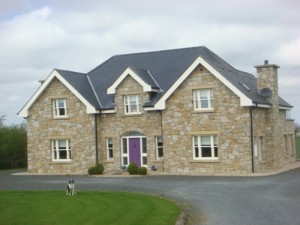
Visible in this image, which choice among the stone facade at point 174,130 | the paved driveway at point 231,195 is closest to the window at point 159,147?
the stone facade at point 174,130

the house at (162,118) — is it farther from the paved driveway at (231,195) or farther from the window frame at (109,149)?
the paved driveway at (231,195)

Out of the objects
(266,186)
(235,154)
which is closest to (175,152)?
(235,154)

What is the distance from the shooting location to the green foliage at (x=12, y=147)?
Result: 47156 millimetres

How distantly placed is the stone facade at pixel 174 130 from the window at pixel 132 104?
32cm

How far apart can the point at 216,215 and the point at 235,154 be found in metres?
16.1

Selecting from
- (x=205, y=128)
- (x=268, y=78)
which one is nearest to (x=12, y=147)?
(x=205, y=128)

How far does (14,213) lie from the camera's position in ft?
53.0

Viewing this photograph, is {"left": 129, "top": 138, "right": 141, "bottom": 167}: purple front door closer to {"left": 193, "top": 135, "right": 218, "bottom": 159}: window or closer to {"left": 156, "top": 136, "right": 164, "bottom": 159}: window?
{"left": 156, "top": 136, "right": 164, "bottom": 159}: window

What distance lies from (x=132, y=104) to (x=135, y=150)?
3.30 metres

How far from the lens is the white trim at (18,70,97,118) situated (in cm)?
3653

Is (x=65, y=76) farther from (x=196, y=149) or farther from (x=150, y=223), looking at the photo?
(x=150, y=223)

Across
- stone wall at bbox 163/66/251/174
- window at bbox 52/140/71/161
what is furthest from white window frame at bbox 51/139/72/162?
stone wall at bbox 163/66/251/174

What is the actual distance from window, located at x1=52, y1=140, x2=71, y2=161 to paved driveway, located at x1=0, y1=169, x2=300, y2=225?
7.56 metres

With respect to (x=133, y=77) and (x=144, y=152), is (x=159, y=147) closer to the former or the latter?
(x=144, y=152)
